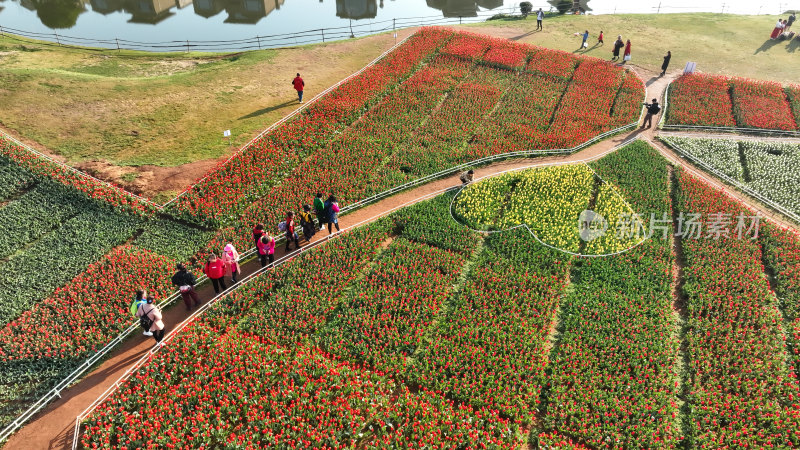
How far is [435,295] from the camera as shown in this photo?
1465 centimetres

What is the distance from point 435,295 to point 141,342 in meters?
8.71

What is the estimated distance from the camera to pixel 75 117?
22578 mm

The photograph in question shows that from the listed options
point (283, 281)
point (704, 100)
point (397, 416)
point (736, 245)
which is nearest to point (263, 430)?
point (397, 416)

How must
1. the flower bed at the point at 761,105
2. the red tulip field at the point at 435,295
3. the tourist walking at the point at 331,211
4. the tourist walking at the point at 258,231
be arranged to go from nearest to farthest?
the red tulip field at the point at 435,295
the tourist walking at the point at 258,231
the tourist walking at the point at 331,211
the flower bed at the point at 761,105

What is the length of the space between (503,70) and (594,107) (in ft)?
21.0

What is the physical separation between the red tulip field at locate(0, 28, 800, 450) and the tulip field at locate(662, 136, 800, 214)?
12 cm

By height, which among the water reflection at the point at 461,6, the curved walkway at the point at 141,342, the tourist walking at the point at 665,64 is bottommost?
the curved walkway at the point at 141,342

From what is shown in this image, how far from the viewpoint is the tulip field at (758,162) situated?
1998 centimetres

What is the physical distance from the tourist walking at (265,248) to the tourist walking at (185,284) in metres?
2.23

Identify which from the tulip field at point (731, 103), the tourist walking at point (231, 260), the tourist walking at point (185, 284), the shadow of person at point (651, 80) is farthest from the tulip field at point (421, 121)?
the tourist walking at point (185, 284)

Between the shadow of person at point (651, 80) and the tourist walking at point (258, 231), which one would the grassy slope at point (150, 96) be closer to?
the tourist walking at point (258, 231)

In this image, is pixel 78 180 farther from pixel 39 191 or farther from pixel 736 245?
pixel 736 245

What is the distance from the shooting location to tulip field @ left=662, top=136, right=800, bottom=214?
1998 cm

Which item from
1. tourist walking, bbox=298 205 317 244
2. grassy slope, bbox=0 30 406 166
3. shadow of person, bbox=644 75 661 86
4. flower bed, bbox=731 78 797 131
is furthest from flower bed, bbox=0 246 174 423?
flower bed, bbox=731 78 797 131
